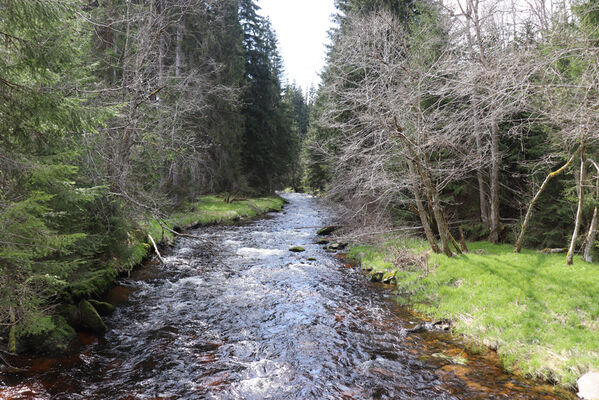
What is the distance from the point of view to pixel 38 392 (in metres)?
4.42

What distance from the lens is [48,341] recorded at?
213 inches

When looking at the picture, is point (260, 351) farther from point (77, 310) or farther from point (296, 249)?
point (296, 249)

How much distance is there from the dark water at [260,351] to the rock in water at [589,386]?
26cm

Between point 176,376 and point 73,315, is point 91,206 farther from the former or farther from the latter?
point 176,376

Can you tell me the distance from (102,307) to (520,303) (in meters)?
8.97

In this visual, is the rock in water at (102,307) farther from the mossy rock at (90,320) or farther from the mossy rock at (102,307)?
the mossy rock at (90,320)

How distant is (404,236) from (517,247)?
3951mm

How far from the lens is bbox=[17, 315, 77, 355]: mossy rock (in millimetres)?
5250

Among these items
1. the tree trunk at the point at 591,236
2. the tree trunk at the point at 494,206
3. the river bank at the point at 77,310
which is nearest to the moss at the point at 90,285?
the river bank at the point at 77,310

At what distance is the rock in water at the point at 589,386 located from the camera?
4.42 meters

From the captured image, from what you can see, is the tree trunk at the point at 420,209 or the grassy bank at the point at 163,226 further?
the tree trunk at the point at 420,209

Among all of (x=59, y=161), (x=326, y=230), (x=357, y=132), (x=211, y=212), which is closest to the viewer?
(x=59, y=161)

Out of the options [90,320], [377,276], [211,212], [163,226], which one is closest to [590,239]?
[377,276]

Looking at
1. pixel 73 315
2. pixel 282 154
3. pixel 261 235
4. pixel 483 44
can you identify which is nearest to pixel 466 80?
pixel 483 44
